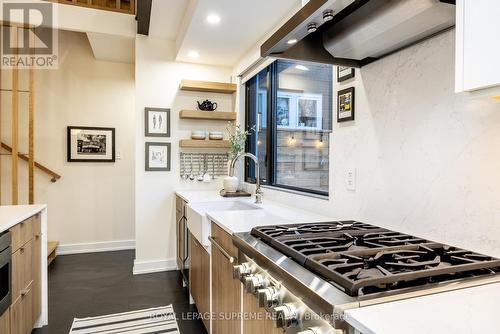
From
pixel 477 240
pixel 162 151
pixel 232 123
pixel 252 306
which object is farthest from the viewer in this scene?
pixel 232 123

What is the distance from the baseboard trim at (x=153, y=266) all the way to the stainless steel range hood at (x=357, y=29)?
288 centimetres

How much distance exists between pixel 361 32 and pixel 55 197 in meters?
4.36

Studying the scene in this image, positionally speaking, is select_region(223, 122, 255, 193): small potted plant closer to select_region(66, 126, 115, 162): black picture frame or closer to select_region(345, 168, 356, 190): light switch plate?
select_region(345, 168, 356, 190): light switch plate

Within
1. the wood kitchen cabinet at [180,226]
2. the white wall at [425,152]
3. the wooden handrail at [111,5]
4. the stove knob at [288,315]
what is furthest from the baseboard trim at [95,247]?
the stove knob at [288,315]

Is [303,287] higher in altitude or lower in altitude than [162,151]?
lower

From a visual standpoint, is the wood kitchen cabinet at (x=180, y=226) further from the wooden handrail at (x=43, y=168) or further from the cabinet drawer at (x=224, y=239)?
the wooden handrail at (x=43, y=168)

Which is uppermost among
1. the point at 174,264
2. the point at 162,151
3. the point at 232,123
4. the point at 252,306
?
the point at 232,123

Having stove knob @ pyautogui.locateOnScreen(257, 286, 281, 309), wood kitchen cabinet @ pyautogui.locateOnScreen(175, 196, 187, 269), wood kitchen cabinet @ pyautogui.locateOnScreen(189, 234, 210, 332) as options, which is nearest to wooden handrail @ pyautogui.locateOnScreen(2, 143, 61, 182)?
wood kitchen cabinet @ pyautogui.locateOnScreen(175, 196, 187, 269)

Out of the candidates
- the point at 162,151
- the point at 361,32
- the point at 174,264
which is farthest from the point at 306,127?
the point at 174,264

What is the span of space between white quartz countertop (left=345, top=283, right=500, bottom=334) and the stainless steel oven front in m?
1.80

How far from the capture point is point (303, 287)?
2.80 ft

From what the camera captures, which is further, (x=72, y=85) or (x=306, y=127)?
(x=72, y=85)

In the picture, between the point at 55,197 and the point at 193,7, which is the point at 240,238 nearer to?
the point at 193,7

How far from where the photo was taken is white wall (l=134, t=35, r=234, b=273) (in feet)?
11.6
